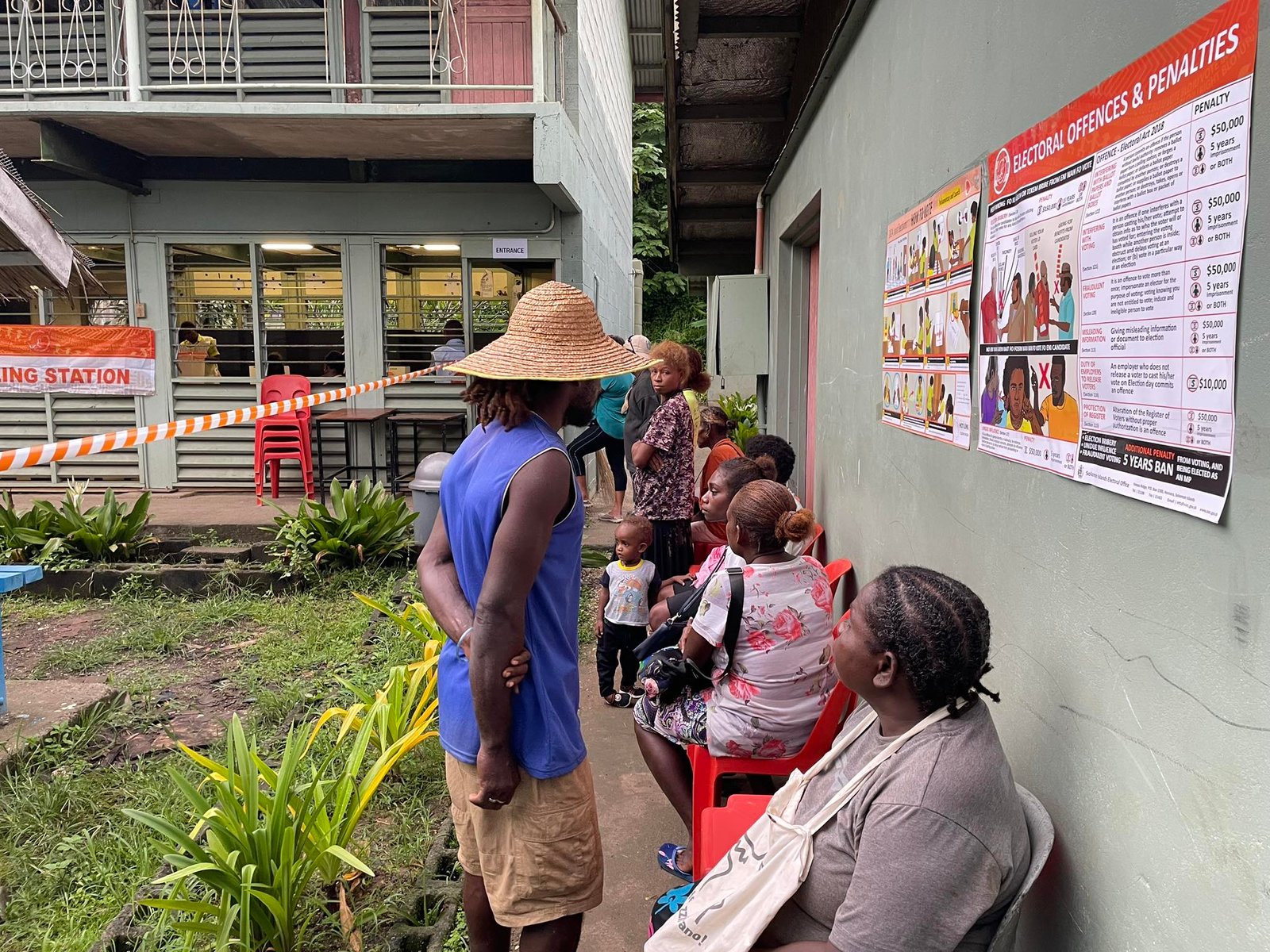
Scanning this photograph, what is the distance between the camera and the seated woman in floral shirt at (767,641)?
2.61 metres

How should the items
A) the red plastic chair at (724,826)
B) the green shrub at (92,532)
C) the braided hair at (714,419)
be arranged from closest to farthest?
the red plastic chair at (724,826) < the braided hair at (714,419) < the green shrub at (92,532)

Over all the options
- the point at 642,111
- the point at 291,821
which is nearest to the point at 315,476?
the point at 291,821

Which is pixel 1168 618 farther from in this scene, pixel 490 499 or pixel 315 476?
pixel 315 476

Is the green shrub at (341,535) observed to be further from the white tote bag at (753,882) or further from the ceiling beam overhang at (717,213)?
the white tote bag at (753,882)

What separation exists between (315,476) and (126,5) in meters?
4.55

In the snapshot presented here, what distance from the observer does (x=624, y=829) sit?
328cm

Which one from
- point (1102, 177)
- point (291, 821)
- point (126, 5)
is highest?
point (126, 5)

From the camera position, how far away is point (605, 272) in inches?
471

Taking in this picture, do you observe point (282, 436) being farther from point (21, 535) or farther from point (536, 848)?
point (536, 848)

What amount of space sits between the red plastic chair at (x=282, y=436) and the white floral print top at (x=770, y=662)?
6.94 meters

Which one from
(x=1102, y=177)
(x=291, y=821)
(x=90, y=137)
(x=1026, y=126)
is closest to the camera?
(x=1102, y=177)

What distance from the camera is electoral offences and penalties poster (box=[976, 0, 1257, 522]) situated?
118 cm

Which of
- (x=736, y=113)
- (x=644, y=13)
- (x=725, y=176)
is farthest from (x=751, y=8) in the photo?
(x=644, y=13)

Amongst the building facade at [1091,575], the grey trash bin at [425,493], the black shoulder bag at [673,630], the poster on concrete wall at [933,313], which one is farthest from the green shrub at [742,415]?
Result: the building facade at [1091,575]
